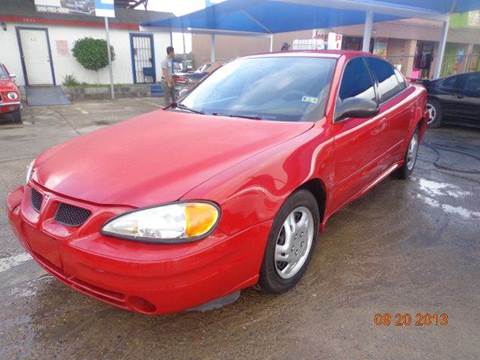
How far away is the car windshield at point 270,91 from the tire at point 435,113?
6.33m

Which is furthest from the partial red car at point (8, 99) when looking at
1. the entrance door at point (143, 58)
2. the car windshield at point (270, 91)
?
the entrance door at point (143, 58)

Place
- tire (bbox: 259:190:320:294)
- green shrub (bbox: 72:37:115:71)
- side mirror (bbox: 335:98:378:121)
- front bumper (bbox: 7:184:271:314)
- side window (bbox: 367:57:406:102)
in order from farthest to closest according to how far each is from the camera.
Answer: green shrub (bbox: 72:37:115:71) < side window (bbox: 367:57:406:102) < side mirror (bbox: 335:98:378:121) < tire (bbox: 259:190:320:294) < front bumper (bbox: 7:184:271:314)

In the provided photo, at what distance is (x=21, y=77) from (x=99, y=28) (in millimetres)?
3786

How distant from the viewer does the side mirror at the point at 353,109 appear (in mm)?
2844

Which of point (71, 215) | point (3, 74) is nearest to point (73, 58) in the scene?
point (3, 74)

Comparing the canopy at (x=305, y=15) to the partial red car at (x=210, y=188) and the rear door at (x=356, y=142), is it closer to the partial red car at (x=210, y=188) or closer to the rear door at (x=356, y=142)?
the rear door at (x=356, y=142)

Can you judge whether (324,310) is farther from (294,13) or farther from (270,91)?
(294,13)

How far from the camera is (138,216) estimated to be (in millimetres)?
1837

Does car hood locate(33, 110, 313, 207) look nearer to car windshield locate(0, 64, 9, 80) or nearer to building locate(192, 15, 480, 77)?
car windshield locate(0, 64, 9, 80)

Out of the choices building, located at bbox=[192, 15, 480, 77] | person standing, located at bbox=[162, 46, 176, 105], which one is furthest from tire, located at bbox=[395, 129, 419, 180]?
building, located at bbox=[192, 15, 480, 77]

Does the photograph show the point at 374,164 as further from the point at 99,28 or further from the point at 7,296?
the point at 99,28

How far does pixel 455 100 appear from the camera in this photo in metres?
8.15
